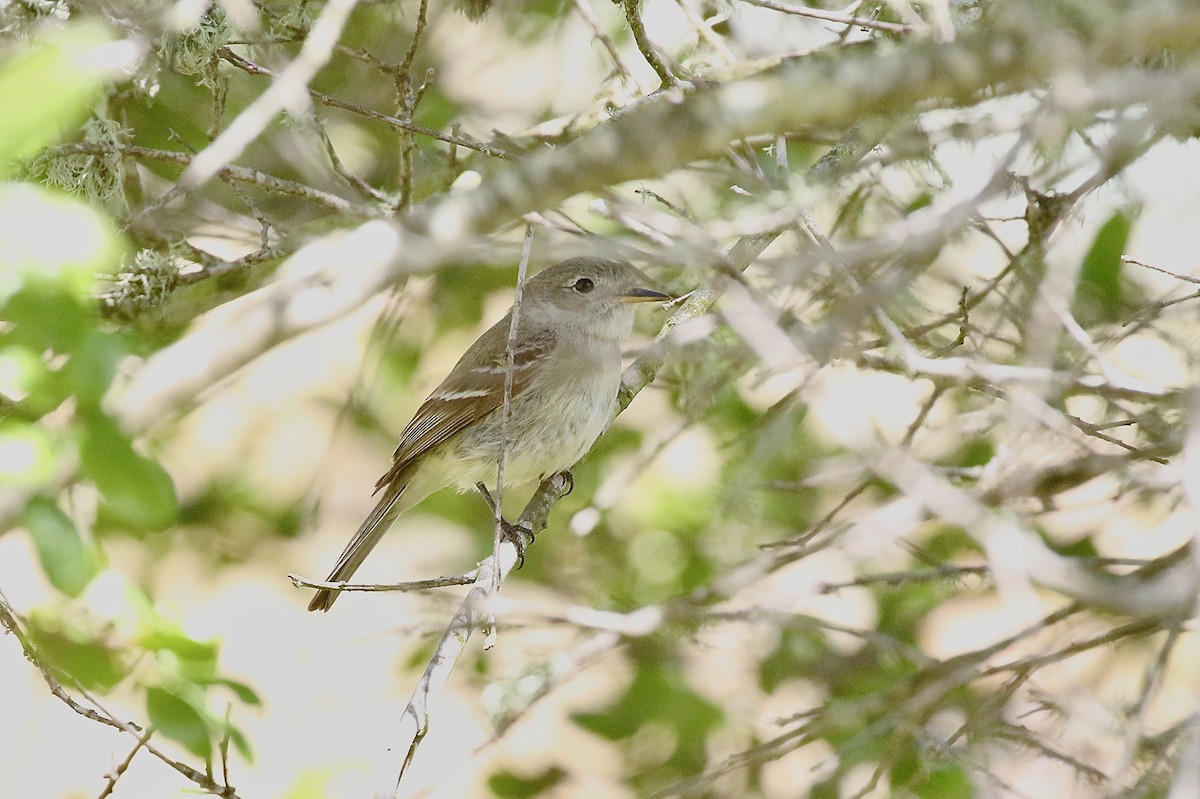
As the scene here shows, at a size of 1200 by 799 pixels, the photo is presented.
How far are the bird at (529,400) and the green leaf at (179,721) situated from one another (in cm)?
215

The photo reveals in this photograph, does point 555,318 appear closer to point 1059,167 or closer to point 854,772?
point 854,772

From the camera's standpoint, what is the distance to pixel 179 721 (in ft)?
10.9

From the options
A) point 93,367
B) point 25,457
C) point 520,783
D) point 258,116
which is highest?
point 258,116

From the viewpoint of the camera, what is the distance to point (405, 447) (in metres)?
5.98

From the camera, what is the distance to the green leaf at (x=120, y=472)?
3.02 m

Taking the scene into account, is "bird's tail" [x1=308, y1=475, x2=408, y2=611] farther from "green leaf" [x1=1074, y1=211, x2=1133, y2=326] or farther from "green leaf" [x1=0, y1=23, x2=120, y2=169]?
"green leaf" [x1=0, y1=23, x2=120, y2=169]

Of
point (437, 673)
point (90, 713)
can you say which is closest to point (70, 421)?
point (90, 713)

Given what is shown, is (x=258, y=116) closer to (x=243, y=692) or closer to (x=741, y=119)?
(x=741, y=119)

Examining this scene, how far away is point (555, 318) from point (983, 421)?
2925 millimetres

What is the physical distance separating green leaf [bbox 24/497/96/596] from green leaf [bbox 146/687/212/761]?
432mm

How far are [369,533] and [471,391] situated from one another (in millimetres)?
878

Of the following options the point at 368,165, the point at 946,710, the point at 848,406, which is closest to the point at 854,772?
the point at 946,710

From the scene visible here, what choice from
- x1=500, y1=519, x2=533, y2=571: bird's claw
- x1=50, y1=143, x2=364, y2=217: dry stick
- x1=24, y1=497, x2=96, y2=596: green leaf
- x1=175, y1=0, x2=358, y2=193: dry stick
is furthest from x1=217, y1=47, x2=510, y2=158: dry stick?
x1=500, y1=519, x2=533, y2=571: bird's claw

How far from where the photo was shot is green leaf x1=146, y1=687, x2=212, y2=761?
129 inches
